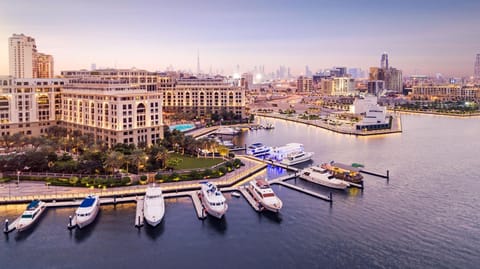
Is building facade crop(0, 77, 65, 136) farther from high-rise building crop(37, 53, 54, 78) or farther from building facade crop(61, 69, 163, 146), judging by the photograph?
high-rise building crop(37, 53, 54, 78)

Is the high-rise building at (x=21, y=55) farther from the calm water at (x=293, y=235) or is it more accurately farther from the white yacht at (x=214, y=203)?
the white yacht at (x=214, y=203)

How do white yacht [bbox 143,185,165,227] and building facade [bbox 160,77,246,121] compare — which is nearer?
white yacht [bbox 143,185,165,227]

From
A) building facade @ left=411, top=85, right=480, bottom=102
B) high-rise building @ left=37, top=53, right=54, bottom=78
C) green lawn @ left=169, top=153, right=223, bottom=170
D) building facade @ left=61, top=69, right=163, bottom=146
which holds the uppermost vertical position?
high-rise building @ left=37, top=53, right=54, bottom=78

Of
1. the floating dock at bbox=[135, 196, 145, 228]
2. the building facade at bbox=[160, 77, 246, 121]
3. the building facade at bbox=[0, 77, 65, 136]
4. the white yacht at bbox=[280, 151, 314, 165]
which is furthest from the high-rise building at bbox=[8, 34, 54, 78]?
the floating dock at bbox=[135, 196, 145, 228]

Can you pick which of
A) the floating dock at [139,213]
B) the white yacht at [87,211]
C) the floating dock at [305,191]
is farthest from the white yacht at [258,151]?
the white yacht at [87,211]

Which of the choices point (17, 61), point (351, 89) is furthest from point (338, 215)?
point (351, 89)

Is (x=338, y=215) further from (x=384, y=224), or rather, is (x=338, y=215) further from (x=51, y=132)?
(x=51, y=132)

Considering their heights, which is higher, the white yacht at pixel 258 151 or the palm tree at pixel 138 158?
the palm tree at pixel 138 158
